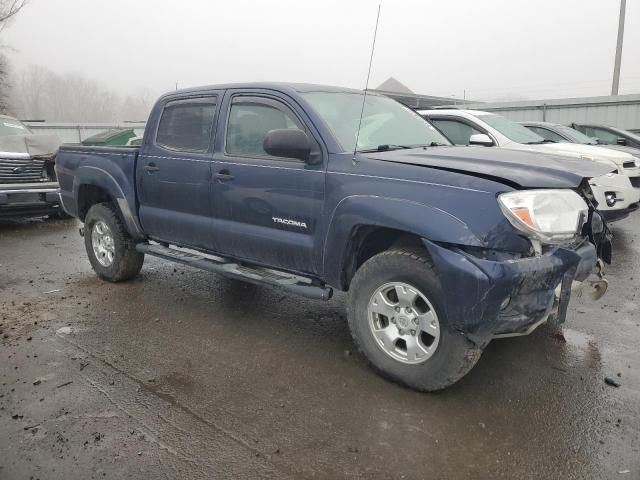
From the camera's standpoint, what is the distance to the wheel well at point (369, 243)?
3.36 m

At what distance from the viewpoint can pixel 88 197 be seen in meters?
5.85

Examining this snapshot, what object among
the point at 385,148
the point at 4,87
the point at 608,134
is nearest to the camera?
the point at 385,148

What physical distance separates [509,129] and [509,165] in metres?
5.09

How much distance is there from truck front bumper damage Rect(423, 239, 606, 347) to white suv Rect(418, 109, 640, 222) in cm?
419

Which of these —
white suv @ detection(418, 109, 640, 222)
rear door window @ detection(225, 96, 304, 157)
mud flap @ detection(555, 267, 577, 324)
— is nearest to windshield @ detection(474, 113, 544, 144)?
white suv @ detection(418, 109, 640, 222)

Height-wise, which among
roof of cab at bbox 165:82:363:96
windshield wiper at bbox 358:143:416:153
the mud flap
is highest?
roof of cab at bbox 165:82:363:96

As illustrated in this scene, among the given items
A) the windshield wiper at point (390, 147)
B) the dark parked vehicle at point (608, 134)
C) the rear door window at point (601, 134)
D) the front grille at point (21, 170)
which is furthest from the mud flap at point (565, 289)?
the rear door window at point (601, 134)

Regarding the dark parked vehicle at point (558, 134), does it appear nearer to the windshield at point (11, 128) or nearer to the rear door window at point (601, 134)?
the rear door window at point (601, 134)

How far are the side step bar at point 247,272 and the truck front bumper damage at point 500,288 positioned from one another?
40.5 inches

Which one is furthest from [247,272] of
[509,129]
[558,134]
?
[558,134]

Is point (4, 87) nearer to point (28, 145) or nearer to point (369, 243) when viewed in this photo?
point (28, 145)

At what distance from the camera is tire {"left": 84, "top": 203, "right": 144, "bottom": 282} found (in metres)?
5.45

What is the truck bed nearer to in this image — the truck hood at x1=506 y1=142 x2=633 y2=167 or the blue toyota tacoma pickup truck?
the blue toyota tacoma pickup truck

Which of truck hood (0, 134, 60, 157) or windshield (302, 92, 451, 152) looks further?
truck hood (0, 134, 60, 157)
